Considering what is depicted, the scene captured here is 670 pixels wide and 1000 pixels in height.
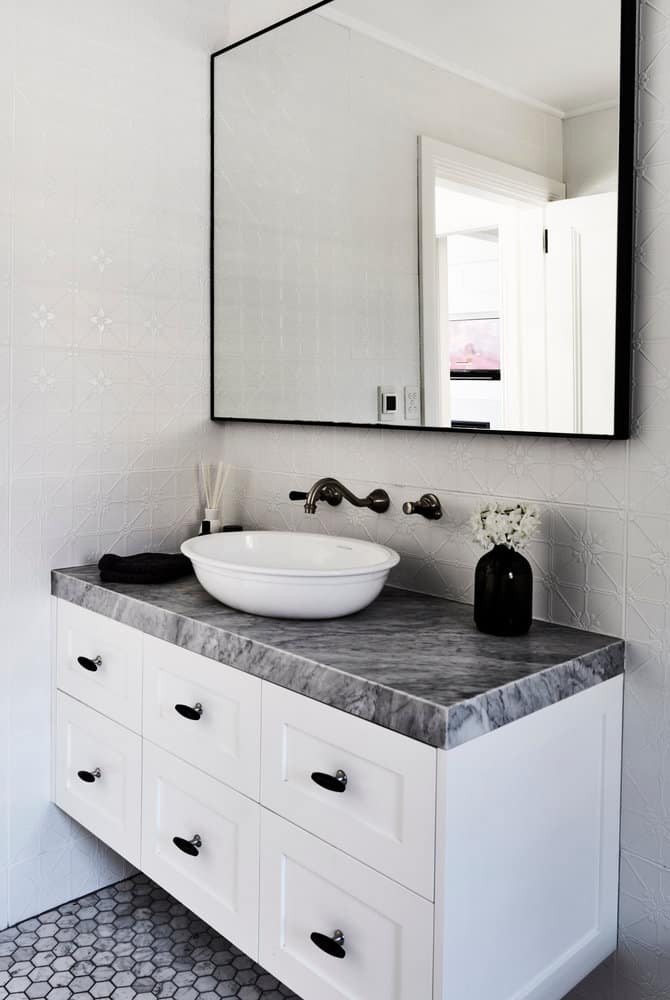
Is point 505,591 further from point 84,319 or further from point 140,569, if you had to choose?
point 84,319

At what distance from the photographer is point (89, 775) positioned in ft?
6.73

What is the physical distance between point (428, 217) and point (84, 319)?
870 mm

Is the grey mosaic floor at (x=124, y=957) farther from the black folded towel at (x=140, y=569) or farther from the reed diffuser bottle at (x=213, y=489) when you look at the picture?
the reed diffuser bottle at (x=213, y=489)

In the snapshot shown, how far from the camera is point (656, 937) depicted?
159 centimetres

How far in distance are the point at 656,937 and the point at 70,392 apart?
1.70 meters

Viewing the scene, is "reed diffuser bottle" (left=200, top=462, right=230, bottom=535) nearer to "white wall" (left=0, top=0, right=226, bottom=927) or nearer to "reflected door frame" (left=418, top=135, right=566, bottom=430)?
"white wall" (left=0, top=0, right=226, bottom=927)

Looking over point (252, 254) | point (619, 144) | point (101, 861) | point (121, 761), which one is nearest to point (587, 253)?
point (619, 144)

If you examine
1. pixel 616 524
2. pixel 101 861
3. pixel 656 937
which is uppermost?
→ pixel 616 524

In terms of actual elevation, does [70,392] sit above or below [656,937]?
above

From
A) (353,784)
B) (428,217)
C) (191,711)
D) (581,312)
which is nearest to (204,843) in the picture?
(191,711)

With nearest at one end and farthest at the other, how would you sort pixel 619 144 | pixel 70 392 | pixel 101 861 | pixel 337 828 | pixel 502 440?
1. pixel 337 828
2. pixel 619 144
3. pixel 502 440
4. pixel 70 392
5. pixel 101 861

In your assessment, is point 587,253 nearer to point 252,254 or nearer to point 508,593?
point 508,593

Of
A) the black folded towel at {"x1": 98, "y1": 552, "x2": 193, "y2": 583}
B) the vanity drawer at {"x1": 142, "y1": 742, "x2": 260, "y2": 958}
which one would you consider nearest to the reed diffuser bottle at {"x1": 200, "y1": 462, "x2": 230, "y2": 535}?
the black folded towel at {"x1": 98, "y1": 552, "x2": 193, "y2": 583}

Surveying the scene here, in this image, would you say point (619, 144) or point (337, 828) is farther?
point (619, 144)
